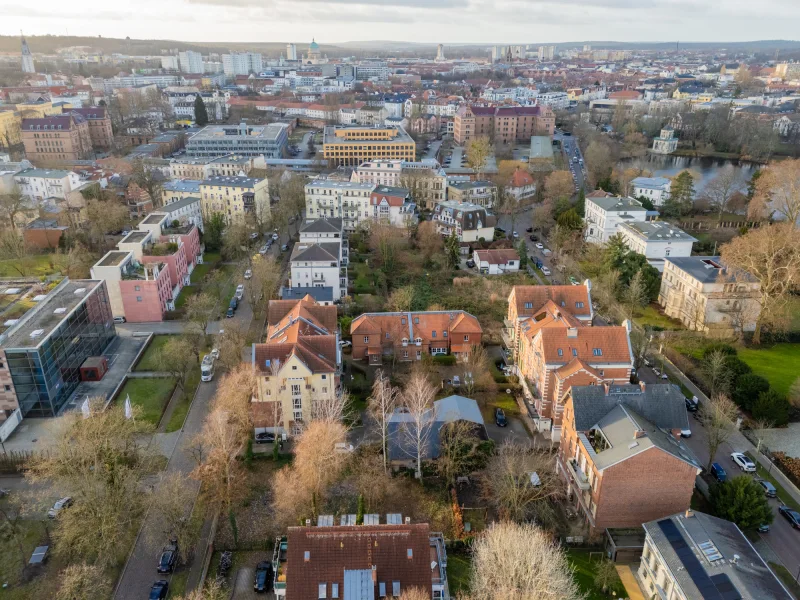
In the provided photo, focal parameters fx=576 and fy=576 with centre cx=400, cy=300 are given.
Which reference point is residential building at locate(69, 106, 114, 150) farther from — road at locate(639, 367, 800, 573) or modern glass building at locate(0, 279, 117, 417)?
road at locate(639, 367, 800, 573)

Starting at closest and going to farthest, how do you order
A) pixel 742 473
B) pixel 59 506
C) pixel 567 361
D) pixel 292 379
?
pixel 59 506 < pixel 742 473 < pixel 292 379 < pixel 567 361

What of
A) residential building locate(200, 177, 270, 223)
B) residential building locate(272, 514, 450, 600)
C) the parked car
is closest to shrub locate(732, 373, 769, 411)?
residential building locate(272, 514, 450, 600)

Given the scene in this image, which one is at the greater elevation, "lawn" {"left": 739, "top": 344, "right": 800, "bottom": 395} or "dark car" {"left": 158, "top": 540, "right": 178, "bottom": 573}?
"dark car" {"left": 158, "top": 540, "right": 178, "bottom": 573}

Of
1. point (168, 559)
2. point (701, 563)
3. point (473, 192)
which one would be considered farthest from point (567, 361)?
point (473, 192)

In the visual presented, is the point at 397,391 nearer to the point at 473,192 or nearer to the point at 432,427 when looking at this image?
the point at 432,427

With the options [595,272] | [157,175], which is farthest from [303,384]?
[157,175]

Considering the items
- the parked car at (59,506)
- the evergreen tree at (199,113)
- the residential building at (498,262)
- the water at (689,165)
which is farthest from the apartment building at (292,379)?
the evergreen tree at (199,113)
